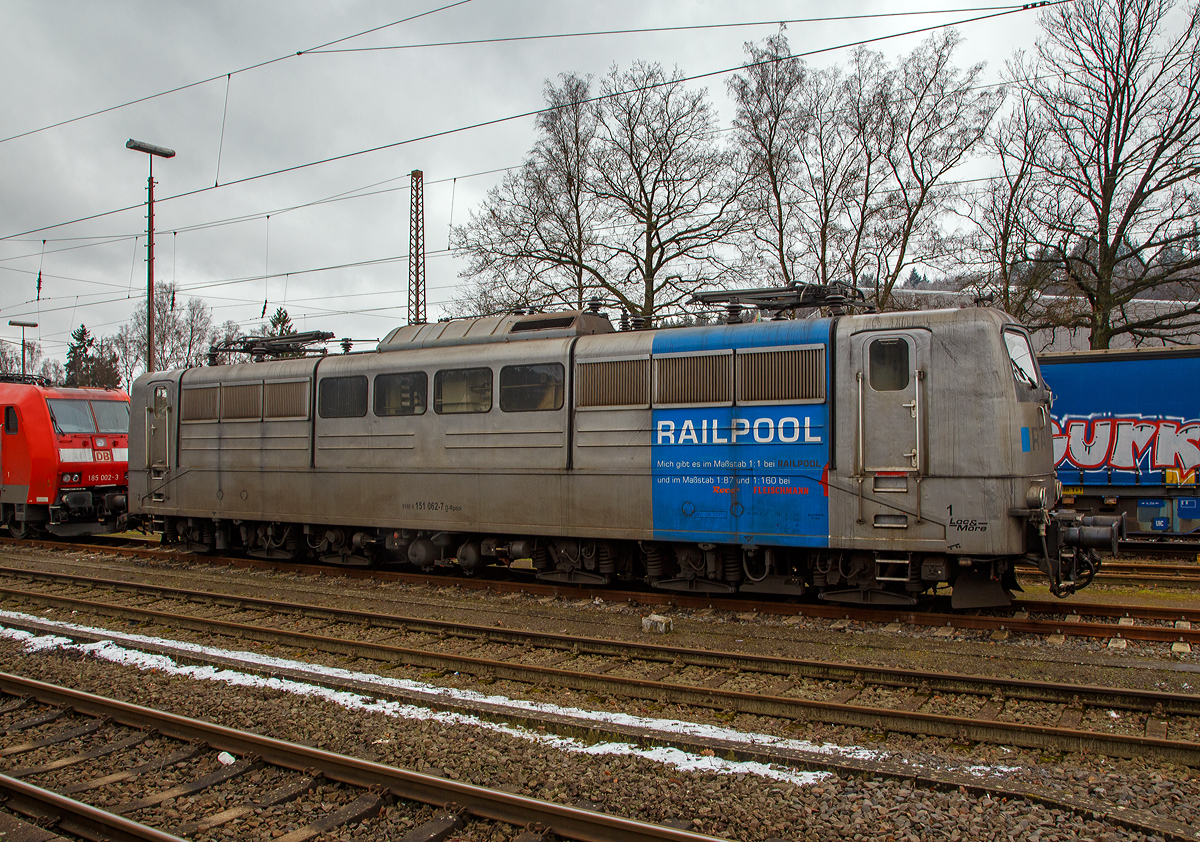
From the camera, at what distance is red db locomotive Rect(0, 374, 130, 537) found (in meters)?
17.0

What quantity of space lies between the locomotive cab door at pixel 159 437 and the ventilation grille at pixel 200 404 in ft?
1.05

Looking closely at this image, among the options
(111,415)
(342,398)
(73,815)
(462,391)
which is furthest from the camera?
(111,415)

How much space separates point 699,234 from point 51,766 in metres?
22.3

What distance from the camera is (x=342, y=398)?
12.4m

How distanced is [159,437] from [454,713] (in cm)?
1137

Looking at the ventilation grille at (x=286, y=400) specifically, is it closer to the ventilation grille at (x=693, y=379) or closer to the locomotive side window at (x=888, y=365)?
A: the ventilation grille at (x=693, y=379)

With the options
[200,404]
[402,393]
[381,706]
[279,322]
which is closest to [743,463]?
[381,706]

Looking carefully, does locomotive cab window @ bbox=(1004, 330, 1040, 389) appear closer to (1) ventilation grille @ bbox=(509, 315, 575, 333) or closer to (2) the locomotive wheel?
(1) ventilation grille @ bbox=(509, 315, 575, 333)

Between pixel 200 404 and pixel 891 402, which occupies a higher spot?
pixel 200 404

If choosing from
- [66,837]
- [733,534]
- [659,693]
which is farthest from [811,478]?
[66,837]

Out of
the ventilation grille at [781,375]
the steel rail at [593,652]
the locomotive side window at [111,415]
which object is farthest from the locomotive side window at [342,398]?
the locomotive side window at [111,415]

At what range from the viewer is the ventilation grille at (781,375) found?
8.89m

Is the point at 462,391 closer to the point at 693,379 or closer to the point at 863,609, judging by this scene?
the point at 693,379

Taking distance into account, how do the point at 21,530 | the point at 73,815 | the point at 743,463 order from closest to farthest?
the point at 73,815, the point at 743,463, the point at 21,530
